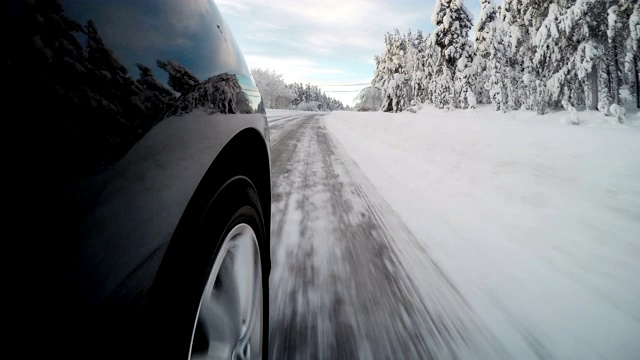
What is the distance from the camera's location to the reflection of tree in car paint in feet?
1.36

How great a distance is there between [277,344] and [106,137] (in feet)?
4.96

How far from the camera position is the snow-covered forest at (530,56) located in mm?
16641

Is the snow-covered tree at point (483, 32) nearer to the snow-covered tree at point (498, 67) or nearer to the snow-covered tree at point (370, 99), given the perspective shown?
the snow-covered tree at point (498, 67)

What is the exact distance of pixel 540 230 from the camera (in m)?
3.16

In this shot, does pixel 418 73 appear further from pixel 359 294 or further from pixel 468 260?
pixel 359 294

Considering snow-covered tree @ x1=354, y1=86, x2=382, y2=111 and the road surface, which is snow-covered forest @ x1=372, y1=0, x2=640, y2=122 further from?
the road surface

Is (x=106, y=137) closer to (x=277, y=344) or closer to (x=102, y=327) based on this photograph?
(x=102, y=327)

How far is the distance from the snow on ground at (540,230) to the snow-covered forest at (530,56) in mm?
13420

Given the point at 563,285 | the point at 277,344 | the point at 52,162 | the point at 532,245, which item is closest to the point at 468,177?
the point at 532,245

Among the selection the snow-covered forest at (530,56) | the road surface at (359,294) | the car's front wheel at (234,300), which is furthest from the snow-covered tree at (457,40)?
the car's front wheel at (234,300)

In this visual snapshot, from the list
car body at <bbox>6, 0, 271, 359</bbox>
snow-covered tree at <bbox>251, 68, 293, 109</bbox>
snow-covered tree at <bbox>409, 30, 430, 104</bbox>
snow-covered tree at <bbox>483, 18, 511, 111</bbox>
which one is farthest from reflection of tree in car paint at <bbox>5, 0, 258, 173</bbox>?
snow-covered tree at <bbox>251, 68, 293, 109</bbox>

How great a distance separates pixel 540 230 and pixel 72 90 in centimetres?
379

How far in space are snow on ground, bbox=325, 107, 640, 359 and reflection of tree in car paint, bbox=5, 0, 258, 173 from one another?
6.71 ft

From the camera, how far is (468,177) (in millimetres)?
5129
